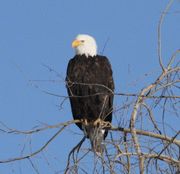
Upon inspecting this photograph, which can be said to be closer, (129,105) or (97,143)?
(129,105)

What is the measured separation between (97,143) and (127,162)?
0.68 meters

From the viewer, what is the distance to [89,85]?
7.07 meters

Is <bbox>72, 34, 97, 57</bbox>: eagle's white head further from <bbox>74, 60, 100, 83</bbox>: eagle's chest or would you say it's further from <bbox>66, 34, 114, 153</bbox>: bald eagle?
<bbox>74, 60, 100, 83</bbox>: eagle's chest

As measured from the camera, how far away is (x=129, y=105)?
4.23 metres

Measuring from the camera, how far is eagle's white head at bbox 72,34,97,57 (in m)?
7.52

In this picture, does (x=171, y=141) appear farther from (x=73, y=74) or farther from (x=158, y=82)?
(x=73, y=74)

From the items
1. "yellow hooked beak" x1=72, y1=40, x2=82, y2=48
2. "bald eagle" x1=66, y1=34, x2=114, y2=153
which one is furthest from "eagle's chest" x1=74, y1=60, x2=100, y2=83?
"yellow hooked beak" x1=72, y1=40, x2=82, y2=48

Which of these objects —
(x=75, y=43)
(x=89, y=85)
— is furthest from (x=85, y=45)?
(x=89, y=85)

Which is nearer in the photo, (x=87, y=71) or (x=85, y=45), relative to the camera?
(x=87, y=71)

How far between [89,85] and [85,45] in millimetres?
761

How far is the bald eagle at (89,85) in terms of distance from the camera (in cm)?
713

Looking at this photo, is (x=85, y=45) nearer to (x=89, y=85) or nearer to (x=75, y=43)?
(x=75, y=43)

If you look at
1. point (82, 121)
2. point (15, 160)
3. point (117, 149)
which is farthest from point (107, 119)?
point (117, 149)

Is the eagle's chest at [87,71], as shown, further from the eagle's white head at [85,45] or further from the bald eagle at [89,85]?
the eagle's white head at [85,45]
